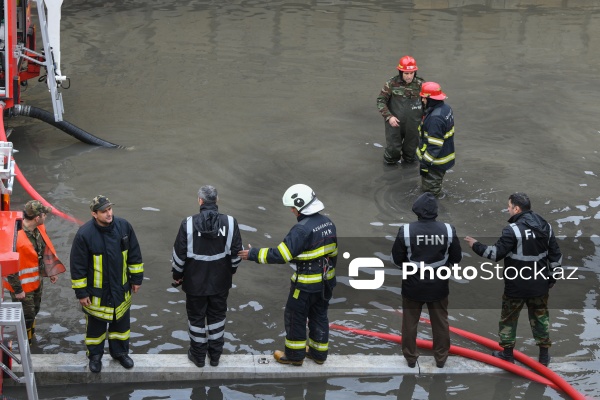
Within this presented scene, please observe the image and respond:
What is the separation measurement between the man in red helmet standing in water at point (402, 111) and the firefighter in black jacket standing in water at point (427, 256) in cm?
494

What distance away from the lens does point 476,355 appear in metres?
8.45

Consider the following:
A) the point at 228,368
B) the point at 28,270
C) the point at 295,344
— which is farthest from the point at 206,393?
the point at 28,270

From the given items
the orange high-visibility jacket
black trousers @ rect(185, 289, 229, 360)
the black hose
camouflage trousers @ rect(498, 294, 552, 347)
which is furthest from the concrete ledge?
the black hose

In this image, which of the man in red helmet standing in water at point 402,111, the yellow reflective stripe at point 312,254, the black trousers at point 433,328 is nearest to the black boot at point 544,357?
the black trousers at point 433,328

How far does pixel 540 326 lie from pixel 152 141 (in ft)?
24.1

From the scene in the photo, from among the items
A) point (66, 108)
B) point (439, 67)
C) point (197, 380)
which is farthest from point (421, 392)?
point (439, 67)

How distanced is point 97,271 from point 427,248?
109 inches

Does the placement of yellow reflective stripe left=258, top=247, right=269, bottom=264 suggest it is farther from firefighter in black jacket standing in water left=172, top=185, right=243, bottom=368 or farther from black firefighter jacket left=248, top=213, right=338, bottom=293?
firefighter in black jacket standing in water left=172, top=185, right=243, bottom=368

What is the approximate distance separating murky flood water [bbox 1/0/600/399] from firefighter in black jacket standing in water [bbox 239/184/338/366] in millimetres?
376

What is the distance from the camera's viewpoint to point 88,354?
802cm

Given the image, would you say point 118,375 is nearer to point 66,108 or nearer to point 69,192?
point 69,192

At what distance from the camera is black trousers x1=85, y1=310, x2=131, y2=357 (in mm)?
7938

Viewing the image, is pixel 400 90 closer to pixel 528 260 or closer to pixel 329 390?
pixel 528 260

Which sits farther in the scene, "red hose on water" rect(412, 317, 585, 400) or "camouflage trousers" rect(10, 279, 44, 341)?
"camouflage trousers" rect(10, 279, 44, 341)
